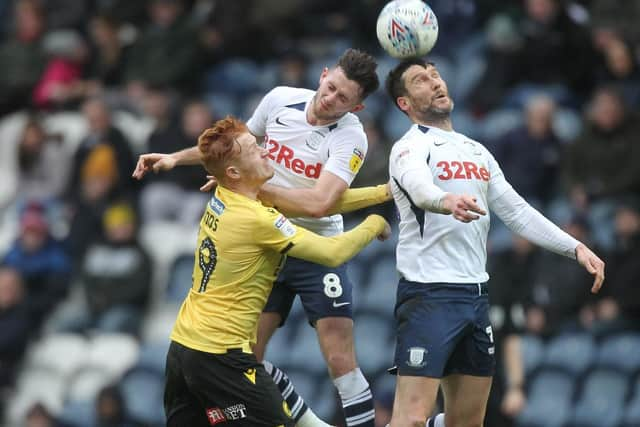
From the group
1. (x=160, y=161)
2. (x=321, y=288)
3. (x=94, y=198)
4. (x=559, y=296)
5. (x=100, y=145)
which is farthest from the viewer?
(x=100, y=145)

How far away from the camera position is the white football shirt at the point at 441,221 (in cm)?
868

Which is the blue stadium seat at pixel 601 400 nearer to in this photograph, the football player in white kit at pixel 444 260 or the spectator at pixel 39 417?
the football player in white kit at pixel 444 260

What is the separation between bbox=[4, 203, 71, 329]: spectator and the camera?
52.8ft

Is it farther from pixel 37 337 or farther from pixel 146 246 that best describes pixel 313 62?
pixel 37 337

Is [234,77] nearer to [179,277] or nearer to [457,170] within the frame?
[179,277]

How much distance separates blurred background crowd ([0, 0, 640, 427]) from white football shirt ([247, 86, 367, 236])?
307cm

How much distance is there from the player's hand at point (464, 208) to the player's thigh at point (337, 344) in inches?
64.4

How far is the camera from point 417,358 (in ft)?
28.1

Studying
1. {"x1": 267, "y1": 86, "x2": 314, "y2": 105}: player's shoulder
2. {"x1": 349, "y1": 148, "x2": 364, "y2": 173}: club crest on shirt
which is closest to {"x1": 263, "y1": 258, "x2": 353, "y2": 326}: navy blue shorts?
{"x1": 349, "y1": 148, "x2": 364, "y2": 173}: club crest on shirt

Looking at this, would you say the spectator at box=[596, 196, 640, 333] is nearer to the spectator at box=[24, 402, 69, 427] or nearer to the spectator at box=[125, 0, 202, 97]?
the spectator at box=[24, 402, 69, 427]

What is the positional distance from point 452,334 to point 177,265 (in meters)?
7.54

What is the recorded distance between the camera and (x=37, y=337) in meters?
16.1

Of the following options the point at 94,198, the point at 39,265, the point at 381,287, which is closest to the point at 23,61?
the point at 94,198

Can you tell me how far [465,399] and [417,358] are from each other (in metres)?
0.50
